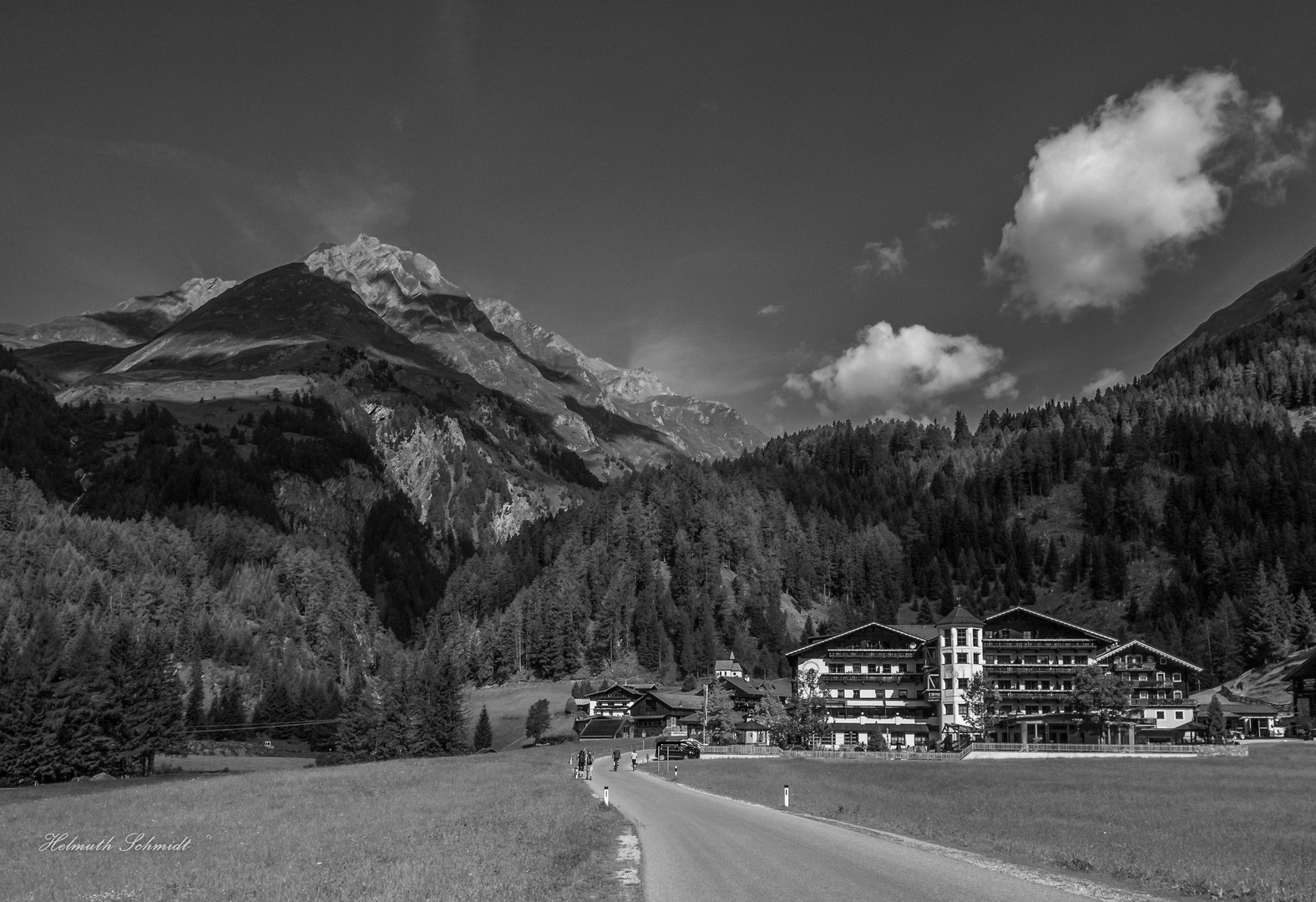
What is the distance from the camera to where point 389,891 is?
2142 cm

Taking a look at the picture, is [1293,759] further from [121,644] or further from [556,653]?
[556,653]

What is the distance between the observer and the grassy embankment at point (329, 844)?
22.6 meters

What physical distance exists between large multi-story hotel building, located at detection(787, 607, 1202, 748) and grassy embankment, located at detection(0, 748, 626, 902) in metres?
81.3

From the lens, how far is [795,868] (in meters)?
23.8

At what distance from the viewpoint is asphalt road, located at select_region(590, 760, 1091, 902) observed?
20.2 meters

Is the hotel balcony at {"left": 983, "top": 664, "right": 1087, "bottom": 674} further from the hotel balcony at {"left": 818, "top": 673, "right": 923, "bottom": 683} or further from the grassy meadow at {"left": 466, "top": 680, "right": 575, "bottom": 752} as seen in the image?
the grassy meadow at {"left": 466, "top": 680, "right": 575, "bottom": 752}

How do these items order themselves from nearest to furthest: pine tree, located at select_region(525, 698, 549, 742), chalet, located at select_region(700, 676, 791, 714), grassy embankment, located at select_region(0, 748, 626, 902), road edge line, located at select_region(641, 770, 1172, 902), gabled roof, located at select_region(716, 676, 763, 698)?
road edge line, located at select_region(641, 770, 1172, 902) < grassy embankment, located at select_region(0, 748, 626, 902) < pine tree, located at select_region(525, 698, 549, 742) < chalet, located at select_region(700, 676, 791, 714) < gabled roof, located at select_region(716, 676, 763, 698)

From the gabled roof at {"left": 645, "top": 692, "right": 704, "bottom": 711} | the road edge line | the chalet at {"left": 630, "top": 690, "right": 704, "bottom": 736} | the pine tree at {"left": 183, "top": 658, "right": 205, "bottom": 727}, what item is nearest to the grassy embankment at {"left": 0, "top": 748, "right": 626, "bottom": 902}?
the road edge line

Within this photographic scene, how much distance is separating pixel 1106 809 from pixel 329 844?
33.9 meters

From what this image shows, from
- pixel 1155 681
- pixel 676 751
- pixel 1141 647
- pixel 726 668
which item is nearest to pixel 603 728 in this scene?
pixel 726 668

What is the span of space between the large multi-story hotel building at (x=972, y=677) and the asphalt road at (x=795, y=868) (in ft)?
300

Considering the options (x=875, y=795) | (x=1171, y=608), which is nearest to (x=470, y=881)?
(x=875, y=795)

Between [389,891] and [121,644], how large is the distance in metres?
115

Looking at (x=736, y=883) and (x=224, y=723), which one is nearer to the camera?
(x=736, y=883)
